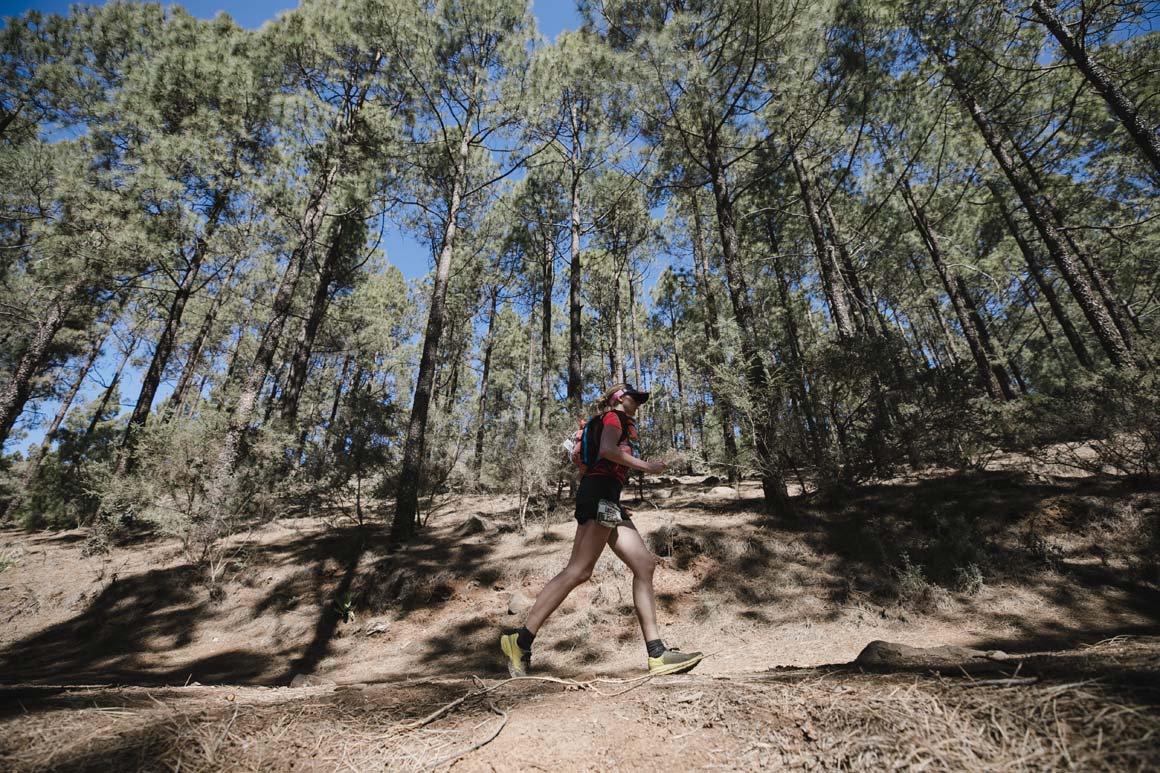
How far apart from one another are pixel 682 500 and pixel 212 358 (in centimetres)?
2331

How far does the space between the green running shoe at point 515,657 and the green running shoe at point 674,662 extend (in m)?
0.69

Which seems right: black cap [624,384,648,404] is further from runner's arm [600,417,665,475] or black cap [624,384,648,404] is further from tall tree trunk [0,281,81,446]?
tall tree trunk [0,281,81,446]

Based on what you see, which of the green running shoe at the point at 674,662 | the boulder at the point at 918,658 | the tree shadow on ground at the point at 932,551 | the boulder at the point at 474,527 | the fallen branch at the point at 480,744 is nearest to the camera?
the fallen branch at the point at 480,744

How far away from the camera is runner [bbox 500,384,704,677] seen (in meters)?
2.39

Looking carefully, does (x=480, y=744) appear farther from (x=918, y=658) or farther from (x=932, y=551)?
(x=932, y=551)

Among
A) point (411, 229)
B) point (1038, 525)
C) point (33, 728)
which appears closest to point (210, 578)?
point (33, 728)

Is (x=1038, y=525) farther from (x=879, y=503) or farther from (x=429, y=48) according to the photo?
(x=429, y=48)

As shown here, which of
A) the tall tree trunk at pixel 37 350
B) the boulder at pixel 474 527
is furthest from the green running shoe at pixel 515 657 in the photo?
the tall tree trunk at pixel 37 350

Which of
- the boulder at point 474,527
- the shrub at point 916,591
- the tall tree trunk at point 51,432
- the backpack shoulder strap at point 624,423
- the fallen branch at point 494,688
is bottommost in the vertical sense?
the shrub at point 916,591

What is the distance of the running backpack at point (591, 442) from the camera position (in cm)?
271

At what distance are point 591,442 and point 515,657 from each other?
129cm

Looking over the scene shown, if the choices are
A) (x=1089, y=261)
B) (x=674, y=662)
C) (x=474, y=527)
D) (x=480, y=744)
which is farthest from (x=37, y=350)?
(x=1089, y=261)

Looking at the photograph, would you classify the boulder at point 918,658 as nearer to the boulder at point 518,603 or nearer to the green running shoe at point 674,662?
the green running shoe at point 674,662

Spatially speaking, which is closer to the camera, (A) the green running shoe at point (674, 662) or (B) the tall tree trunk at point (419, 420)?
(A) the green running shoe at point (674, 662)
